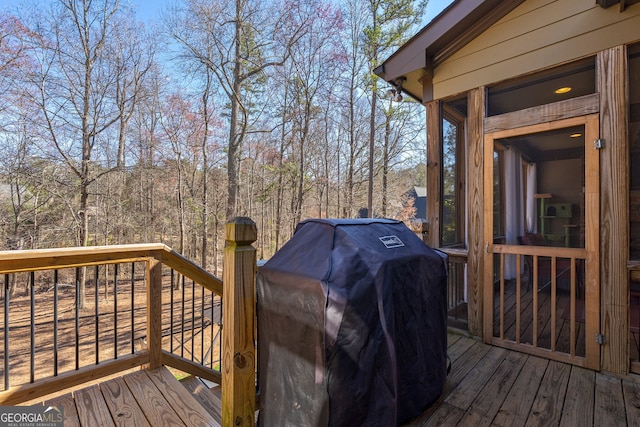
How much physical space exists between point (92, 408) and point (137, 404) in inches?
9.5

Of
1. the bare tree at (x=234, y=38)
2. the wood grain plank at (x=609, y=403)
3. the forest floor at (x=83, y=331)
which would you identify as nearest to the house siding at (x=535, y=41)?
the wood grain plank at (x=609, y=403)

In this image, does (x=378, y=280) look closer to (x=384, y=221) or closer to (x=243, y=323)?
(x=384, y=221)

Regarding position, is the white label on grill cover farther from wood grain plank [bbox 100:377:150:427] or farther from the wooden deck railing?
wood grain plank [bbox 100:377:150:427]

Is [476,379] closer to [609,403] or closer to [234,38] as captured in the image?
[609,403]

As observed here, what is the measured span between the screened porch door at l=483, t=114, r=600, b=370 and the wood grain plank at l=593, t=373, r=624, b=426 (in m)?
0.17

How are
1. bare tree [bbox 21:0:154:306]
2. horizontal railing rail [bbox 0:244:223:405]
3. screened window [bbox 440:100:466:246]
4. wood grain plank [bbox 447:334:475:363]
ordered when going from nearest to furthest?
horizontal railing rail [bbox 0:244:223:405], wood grain plank [bbox 447:334:475:363], screened window [bbox 440:100:466:246], bare tree [bbox 21:0:154:306]

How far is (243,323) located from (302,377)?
0.36m

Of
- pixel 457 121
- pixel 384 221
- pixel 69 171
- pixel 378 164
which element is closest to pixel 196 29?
pixel 69 171

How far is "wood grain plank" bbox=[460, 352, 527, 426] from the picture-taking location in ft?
5.84

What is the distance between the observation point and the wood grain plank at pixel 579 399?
1759 millimetres

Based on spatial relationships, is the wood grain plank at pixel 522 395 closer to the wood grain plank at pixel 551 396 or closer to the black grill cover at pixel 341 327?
the wood grain plank at pixel 551 396

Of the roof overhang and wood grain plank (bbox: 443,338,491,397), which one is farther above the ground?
the roof overhang

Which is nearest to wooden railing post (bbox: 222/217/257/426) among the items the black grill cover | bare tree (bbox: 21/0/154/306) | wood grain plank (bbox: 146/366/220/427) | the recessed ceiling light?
the black grill cover

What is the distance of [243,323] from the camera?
139 cm
